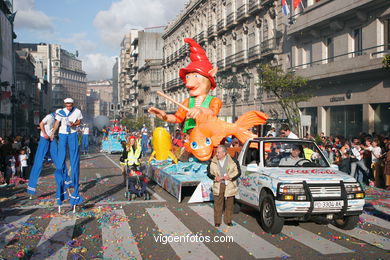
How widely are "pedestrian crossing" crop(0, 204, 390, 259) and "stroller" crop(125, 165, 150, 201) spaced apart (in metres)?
1.92

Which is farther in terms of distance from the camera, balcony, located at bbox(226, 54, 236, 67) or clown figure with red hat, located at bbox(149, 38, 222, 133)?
balcony, located at bbox(226, 54, 236, 67)

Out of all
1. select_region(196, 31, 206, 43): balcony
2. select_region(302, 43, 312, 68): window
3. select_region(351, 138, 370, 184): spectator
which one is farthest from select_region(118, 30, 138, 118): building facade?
select_region(351, 138, 370, 184): spectator

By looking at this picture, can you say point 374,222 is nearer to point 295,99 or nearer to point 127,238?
point 127,238

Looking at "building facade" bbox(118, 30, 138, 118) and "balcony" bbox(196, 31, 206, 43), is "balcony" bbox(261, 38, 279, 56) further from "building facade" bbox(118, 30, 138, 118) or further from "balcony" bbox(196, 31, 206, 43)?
"building facade" bbox(118, 30, 138, 118)

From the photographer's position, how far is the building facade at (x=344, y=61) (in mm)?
19672

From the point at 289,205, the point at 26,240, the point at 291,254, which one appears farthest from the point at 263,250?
the point at 26,240

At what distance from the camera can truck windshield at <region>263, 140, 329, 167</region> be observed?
830 cm

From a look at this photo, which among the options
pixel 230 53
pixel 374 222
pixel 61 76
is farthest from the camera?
pixel 61 76

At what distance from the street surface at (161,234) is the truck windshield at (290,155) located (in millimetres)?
1230

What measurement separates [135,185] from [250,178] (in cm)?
404

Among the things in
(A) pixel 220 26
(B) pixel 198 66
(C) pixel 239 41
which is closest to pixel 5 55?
(A) pixel 220 26

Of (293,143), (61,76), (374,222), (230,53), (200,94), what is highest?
(61,76)

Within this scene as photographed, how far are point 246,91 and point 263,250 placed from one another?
91.8ft

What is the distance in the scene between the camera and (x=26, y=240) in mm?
6953
